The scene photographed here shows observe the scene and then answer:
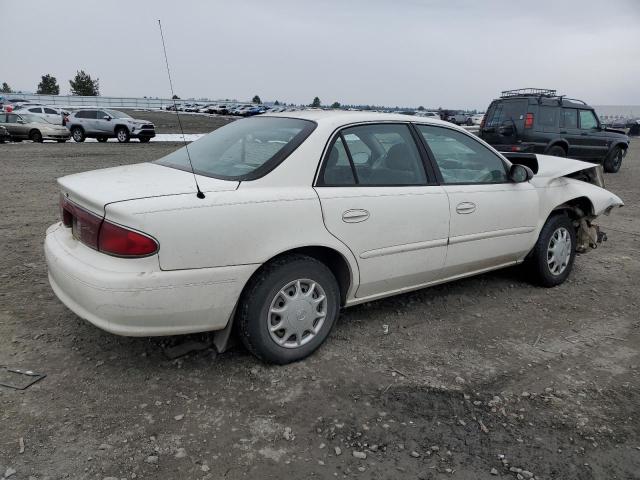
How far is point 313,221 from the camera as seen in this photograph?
3029 millimetres

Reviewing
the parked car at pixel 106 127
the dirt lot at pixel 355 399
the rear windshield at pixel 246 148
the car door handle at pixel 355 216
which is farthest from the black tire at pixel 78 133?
the car door handle at pixel 355 216

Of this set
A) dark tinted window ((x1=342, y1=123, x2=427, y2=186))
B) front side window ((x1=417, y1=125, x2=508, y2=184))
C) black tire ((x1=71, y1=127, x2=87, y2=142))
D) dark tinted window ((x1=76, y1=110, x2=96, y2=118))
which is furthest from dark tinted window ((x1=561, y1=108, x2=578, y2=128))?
black tire ((x1=71, y1=127, x2=87, y2=142))

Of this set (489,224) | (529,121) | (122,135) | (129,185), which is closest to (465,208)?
(489,224)

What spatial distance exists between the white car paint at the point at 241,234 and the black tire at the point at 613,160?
12.1 metres

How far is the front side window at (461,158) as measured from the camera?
3.82 metres

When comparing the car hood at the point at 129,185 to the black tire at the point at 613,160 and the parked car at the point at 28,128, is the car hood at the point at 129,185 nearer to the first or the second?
the black tire at the point at 613,160

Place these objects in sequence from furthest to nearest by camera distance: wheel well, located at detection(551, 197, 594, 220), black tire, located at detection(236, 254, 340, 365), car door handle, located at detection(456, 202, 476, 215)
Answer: wheel well, located at detection(551, 197, 594, 220), car door handle, located at detection(456, 202, 476, 215), black tire, located at detection(236, 254, 340, 365)

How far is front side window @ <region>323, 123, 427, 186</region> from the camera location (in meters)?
3.35

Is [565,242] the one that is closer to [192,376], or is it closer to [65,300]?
[192,376]

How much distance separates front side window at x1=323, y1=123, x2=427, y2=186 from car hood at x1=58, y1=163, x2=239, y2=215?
0.79 metres

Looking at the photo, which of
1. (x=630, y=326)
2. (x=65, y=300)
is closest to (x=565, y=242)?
(x=630, y=326)

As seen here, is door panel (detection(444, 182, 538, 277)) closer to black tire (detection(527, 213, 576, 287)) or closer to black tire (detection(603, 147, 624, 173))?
black tire (detection(527, 213, 576, 287))

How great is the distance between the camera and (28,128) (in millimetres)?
21531

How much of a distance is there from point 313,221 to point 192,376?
3.77ft
